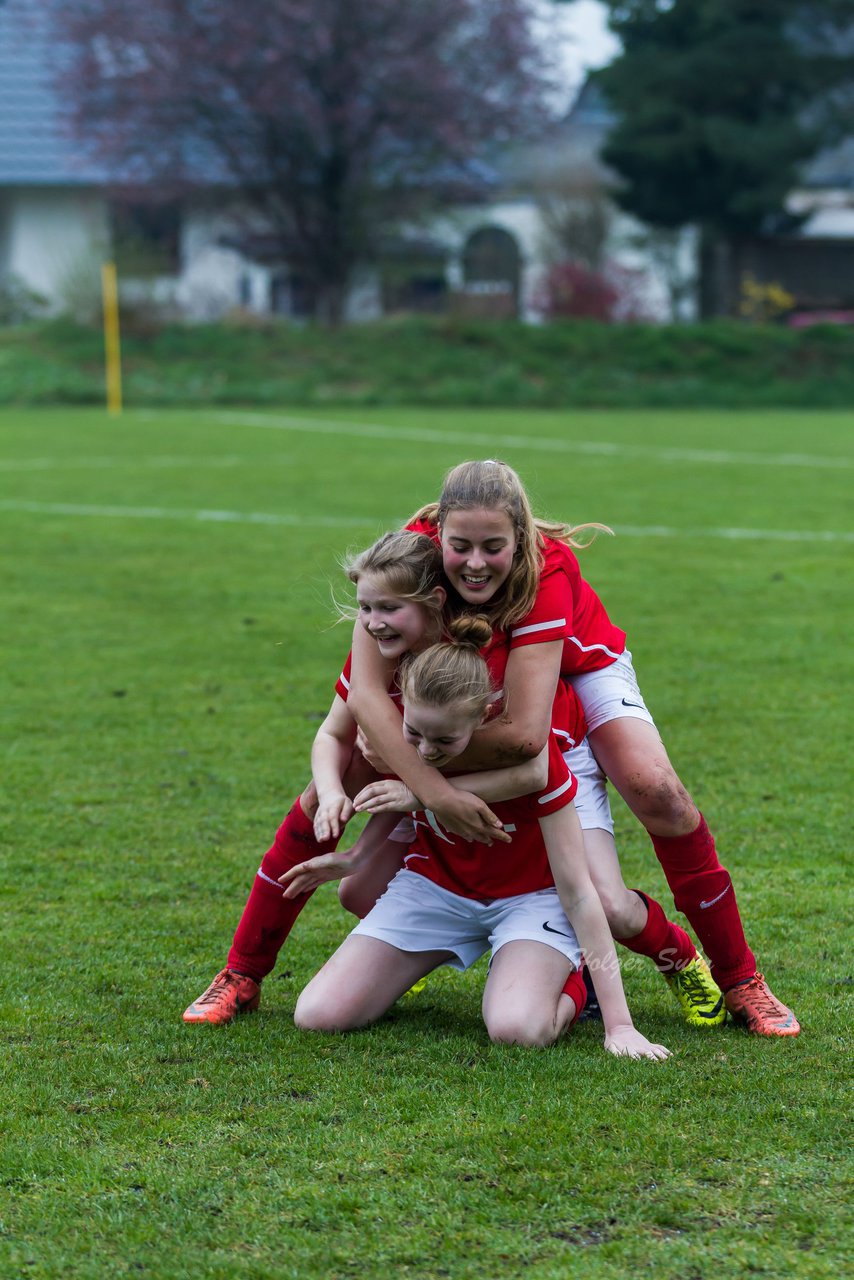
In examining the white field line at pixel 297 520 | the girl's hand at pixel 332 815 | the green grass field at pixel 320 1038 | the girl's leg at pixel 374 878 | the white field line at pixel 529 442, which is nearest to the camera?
the green grass field at pixel 320 1038

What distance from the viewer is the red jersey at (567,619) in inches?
148

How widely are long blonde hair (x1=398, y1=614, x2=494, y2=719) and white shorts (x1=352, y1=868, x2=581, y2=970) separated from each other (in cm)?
57

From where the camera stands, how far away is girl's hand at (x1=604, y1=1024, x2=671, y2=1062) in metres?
3.56

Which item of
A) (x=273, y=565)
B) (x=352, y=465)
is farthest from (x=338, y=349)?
(x=273, y=565)

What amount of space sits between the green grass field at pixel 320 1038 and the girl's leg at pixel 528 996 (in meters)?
0.07

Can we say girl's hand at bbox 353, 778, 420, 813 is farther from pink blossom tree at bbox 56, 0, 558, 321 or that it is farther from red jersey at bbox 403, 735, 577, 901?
pink blossom tree at bbox 56, 0, 558, 321

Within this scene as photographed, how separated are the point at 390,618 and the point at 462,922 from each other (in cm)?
79

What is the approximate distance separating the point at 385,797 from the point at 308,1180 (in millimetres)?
1011

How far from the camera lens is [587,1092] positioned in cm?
336

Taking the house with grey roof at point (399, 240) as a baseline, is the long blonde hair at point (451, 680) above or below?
below

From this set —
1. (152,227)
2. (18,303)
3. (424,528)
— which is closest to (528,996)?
(424,528)

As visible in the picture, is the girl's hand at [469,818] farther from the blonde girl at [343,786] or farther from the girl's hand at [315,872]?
the girl's hand at [315,872]

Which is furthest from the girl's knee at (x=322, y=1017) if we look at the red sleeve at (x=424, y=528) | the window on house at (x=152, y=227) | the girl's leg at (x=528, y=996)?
the window on house at (x=152, y=227)

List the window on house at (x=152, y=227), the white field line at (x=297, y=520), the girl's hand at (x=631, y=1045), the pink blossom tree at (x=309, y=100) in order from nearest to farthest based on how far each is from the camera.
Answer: the girl's hand at (x=631, y=1045) < the white field line at (x=297, y=520) < the pink blossom tree at (x=309, y=100) < the window on house at (x=152, y=227)
